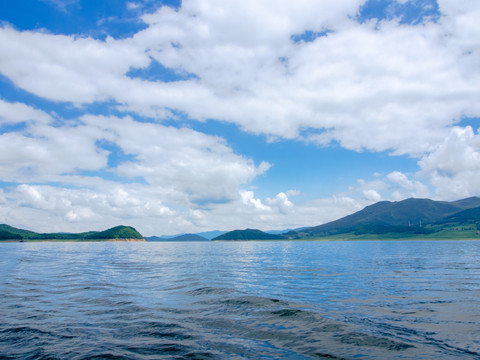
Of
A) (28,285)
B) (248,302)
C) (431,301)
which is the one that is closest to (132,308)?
(248,302)

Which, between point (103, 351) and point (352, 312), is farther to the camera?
point (352, 312)

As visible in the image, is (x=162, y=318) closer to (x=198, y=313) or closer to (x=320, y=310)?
(x=198, y=313)

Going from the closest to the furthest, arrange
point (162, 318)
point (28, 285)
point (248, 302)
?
point (162, 318) → point (248, 302) → point (28, 285)

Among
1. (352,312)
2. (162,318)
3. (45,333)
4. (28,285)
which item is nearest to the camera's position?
(45,333)

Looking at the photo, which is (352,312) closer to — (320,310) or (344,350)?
(320,310)

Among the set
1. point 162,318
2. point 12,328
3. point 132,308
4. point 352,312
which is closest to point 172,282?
point 132,308

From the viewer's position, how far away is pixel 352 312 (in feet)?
78.4

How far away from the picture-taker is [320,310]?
24.4 metres

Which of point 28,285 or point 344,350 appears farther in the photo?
point 28,285

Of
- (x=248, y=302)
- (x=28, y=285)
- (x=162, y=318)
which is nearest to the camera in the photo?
(x=162, y=318)

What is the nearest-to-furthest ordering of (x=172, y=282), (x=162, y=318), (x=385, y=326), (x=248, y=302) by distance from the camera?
(x=385, y=326)
(x=162, y=318)
(x=248, y=302)
(x=172, y=282)

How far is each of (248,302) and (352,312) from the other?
915cm

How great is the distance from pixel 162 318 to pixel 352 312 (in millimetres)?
15144

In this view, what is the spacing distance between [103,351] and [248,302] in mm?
14797
